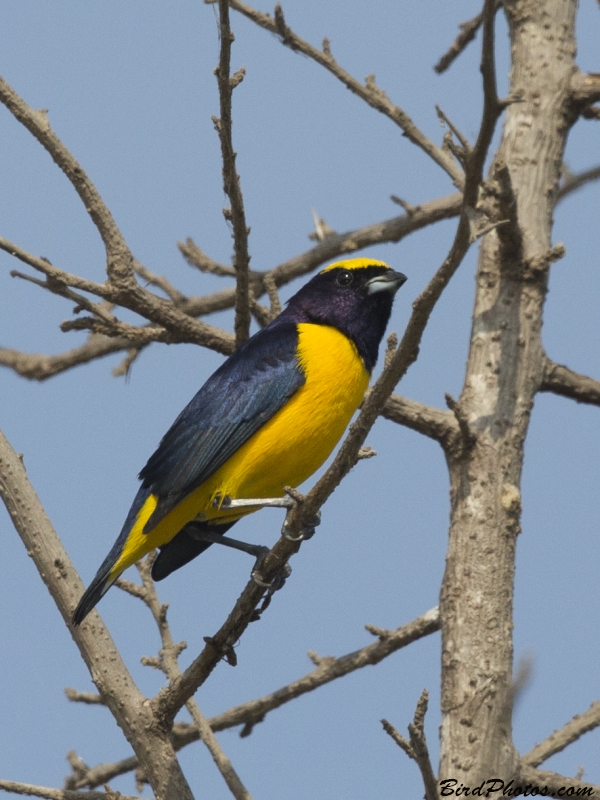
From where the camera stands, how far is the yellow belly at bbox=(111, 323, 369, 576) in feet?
19.5

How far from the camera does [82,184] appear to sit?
20.6 ft

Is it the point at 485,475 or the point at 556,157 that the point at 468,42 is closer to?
the point at 556,157

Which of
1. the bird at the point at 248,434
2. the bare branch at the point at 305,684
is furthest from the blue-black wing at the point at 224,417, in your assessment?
the bare branch at the point at 305,684

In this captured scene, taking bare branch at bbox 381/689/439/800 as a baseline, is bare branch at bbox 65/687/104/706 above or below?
above

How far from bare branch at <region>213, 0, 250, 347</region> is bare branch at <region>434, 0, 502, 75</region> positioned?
3.16 m

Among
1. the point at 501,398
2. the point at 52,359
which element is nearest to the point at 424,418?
the point at 501,398

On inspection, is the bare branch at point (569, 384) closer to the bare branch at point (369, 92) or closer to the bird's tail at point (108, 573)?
the bare branch at point (369, 92)

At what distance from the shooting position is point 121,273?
21.3 ft

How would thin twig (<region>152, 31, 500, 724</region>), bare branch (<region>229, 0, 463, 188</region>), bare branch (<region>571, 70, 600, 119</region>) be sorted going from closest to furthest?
thin twig (<region>152, 31, 500, 724</region>)
bare branch (<region>571, 70, 600, 119</region>)
bare branch (<region>229, 0, 463, 188</region>)

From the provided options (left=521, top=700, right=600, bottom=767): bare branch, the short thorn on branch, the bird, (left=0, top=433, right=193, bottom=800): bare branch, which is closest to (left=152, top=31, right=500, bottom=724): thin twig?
(left=0, top=433, right=193, bottom=800): bare branch

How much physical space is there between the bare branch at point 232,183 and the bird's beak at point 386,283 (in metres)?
0.77

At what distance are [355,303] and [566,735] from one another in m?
2.75

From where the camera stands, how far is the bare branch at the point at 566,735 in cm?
559

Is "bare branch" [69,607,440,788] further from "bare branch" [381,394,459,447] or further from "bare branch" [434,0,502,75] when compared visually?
"bare branch" [434,0,502,75]
